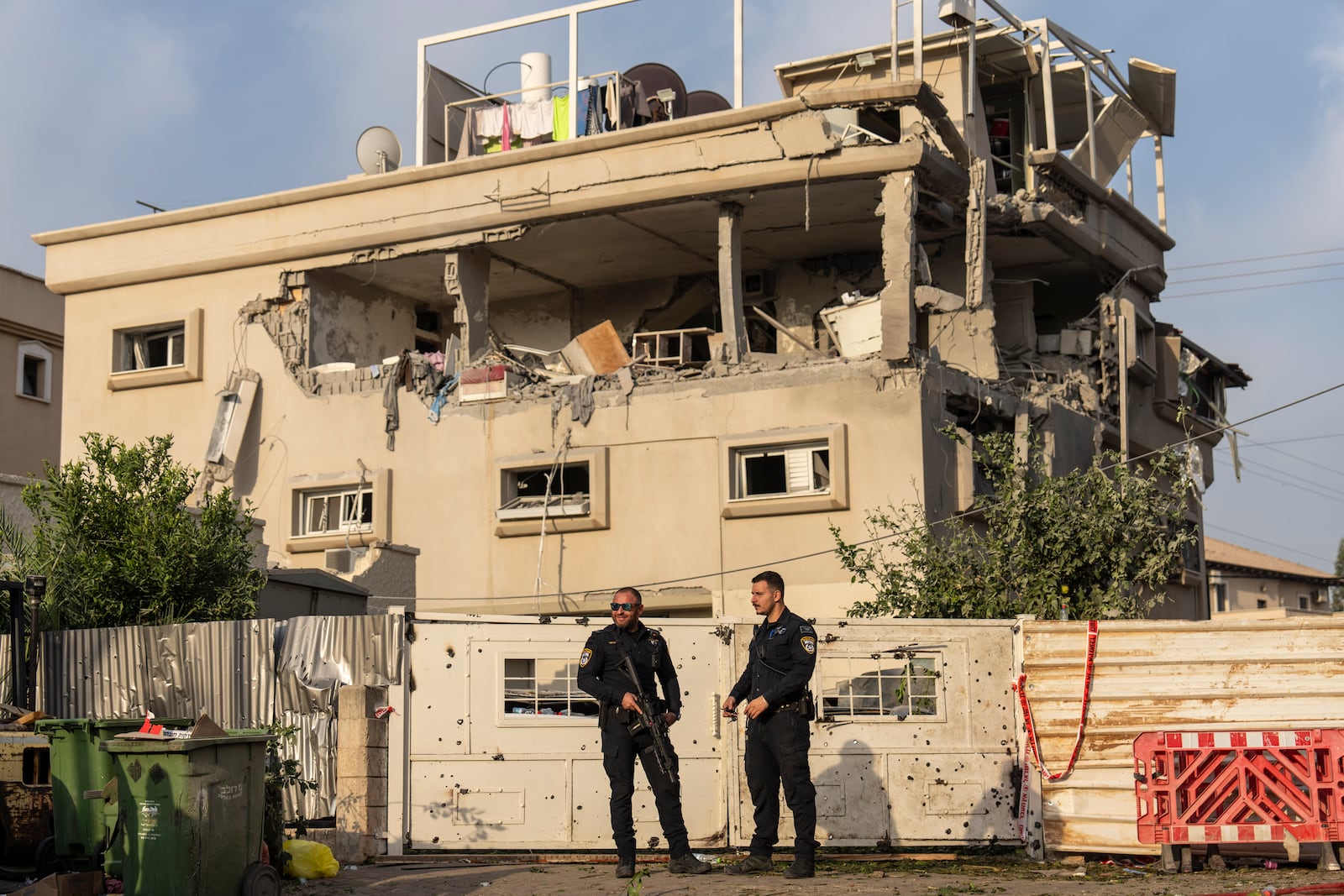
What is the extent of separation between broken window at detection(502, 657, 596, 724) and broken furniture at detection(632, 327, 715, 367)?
40.1 feet

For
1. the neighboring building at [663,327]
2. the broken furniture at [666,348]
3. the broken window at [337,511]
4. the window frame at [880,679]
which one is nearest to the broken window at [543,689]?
the window frame at [880,679]

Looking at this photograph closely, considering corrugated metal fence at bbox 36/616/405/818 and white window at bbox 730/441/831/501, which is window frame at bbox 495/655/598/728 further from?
white window at bbox 730/441/831/501

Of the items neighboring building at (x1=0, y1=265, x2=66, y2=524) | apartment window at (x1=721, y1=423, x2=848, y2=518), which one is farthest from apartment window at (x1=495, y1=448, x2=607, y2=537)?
neighboring building at (x1=0, y1=265, x2=66, y2=524)

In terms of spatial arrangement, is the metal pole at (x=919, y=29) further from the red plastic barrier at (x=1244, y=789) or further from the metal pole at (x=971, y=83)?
the red plastic barrier at (x=1244, y=789)

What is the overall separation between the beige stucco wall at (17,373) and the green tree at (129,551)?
19.3m

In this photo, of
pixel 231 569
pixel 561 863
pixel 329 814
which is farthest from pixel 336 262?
pixel 561 863

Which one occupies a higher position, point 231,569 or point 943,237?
point 943,237

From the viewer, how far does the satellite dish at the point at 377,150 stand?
90.2ft

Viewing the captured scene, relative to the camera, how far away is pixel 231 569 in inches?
734

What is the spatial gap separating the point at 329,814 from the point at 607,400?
10.8 metres

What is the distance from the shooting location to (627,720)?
10.6 m

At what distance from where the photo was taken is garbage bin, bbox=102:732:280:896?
8961mm

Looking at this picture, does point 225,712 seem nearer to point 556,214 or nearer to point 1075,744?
point 1075,744

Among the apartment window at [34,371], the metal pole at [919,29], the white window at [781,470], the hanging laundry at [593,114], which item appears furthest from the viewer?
the apartment window at [34,371]
